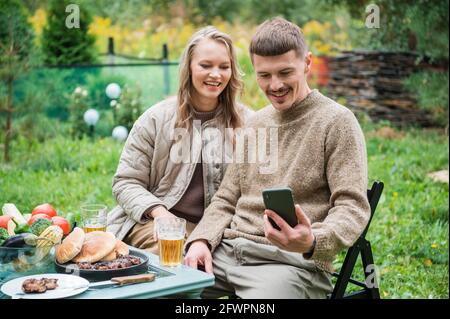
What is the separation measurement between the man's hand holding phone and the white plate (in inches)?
25.2

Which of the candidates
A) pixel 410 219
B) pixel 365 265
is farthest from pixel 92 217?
pixel 410 219

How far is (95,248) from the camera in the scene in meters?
2.46

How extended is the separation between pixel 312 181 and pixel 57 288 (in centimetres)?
107

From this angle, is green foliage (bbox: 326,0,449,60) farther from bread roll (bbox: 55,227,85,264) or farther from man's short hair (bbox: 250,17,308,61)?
bread roll (bbox: 55,227,85,264)

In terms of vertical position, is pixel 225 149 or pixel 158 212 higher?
pixel 225 149

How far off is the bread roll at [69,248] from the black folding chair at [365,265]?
102cm

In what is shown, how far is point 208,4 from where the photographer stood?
13.4m

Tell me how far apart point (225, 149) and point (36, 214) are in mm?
968

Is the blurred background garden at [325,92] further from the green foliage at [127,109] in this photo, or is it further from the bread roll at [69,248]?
the bread roll at [69,248]

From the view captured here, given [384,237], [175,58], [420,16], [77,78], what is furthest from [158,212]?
[175,58]

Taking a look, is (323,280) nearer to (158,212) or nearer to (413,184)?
(158,212)

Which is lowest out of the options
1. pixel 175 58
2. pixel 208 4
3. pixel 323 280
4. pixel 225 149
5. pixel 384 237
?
pixel 384 237

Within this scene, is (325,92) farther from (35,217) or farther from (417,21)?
(35,217)

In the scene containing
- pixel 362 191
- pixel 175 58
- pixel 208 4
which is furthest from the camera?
pixel 208 4
